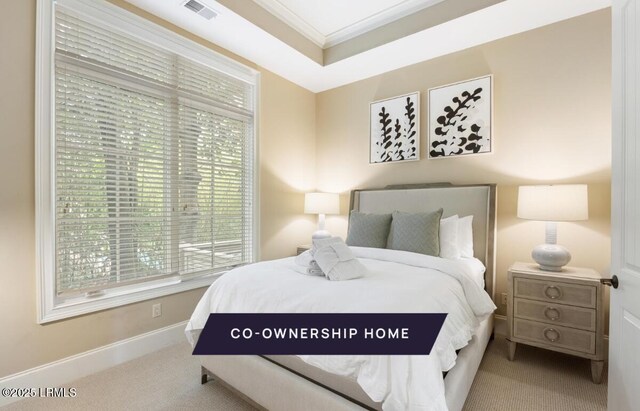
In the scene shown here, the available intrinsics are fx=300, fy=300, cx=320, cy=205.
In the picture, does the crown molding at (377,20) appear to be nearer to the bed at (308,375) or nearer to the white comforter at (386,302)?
the bed at (308,375)

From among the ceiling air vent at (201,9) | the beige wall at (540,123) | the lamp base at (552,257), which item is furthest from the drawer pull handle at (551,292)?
the ceiling air vent at (201,9)

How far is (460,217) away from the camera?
9.40 ft

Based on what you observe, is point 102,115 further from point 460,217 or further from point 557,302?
point 557,302

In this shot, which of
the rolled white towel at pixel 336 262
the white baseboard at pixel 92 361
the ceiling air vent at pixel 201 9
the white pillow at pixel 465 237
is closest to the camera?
the rolled white towel at pixel 336 262

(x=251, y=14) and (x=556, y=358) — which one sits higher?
(x=251, y=14)

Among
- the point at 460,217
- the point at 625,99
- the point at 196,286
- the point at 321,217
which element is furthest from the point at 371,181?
the point at 625,99

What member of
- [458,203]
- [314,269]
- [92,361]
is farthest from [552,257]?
[92,361]

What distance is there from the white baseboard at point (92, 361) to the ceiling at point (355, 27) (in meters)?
2.71

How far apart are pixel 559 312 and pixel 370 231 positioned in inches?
59.0

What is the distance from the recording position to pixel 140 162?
248 cm

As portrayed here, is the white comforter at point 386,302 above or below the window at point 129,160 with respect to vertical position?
below

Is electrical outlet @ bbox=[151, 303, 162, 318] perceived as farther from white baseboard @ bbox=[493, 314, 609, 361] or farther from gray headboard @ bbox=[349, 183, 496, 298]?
white baseboard @ bbox=[493, 314, 609, 361]

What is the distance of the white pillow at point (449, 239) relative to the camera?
101 inches

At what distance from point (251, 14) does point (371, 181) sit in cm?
214
